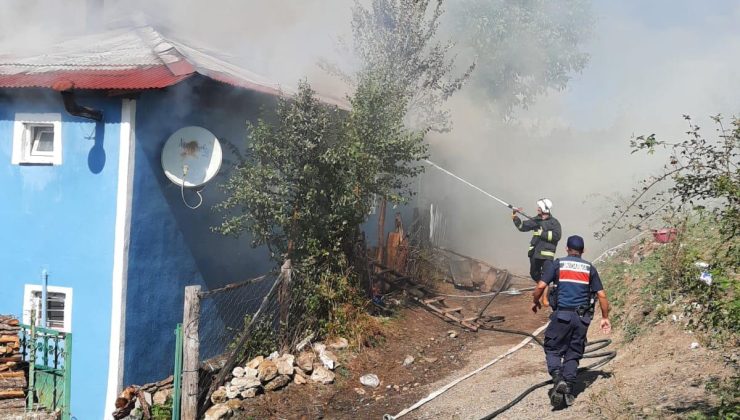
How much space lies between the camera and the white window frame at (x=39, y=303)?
8867 mm

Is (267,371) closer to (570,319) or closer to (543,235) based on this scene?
(570,319)

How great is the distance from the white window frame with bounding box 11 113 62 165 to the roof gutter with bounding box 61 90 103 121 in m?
0.61

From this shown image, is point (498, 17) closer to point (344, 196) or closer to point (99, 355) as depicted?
point (344, 196)

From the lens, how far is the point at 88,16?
12.9 meters

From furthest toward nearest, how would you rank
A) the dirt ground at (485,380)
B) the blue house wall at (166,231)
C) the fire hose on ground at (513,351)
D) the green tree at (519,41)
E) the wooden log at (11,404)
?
the green tree at (519,41), the blue house wall at (166,231), the wooden log at (11,404), the fire hose on ground at (513,351), the dirt ground at (485,380)

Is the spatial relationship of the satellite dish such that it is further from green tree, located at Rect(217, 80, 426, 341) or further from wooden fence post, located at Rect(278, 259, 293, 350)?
wooden fence post, located at Rect(278, 259, 293, 350)

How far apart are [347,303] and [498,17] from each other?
18.0 metres

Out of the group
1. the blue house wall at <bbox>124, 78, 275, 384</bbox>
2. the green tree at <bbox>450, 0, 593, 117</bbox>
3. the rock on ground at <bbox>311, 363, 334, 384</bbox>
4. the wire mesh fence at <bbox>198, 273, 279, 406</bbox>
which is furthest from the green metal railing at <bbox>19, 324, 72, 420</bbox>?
the green tree at <bbox>450, 0, 593, 117</bbox>

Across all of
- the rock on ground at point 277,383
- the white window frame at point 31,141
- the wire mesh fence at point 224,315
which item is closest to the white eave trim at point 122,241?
the white window frame at point 31,141

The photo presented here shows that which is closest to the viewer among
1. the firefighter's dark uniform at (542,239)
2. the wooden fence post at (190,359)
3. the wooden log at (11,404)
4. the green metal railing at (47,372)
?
the wooden log at (11,404)

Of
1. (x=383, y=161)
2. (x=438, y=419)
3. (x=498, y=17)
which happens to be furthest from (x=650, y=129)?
(x=438, y=419)

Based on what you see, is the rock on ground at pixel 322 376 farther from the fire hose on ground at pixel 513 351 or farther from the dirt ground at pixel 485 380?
the fire hose on ground at pixel 513 351

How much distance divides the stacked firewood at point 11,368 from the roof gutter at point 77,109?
2619 millimetres

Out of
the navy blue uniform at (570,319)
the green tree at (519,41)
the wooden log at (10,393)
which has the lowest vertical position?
the wooden log at (10,393)
